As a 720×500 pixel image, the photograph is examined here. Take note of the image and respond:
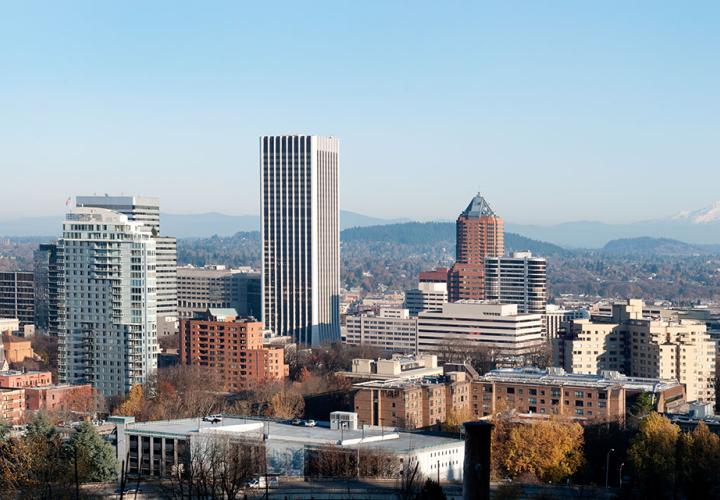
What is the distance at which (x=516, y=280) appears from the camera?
114m

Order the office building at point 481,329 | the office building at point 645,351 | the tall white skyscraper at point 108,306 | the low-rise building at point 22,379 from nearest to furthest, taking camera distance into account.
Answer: the low-rise building at point 22,379 < the tall white skyscraper at point 108,306 < the office building at point 645,351 < the office building at point 481,329

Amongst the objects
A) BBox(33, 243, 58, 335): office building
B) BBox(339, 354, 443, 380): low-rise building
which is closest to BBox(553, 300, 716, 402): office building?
BBox(339, 354, 443, 380): low-rise building

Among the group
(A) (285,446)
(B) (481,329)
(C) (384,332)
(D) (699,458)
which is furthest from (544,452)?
(C) (384,332)

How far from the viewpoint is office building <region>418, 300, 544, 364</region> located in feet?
299

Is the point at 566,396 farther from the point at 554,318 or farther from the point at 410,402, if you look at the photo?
the point at 554,318

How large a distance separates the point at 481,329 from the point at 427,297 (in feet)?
99.5

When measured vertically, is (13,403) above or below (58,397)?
below

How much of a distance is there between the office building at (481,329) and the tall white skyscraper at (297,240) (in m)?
13.3

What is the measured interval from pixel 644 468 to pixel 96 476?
16.3 meters

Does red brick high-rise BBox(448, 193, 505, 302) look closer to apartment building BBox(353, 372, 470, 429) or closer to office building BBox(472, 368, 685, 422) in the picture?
office building BBox(472, 368, 685, 422)

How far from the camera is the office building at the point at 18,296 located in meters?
102

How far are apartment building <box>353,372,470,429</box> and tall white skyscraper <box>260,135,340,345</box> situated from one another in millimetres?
47569

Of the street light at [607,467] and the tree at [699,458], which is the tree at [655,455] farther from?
the street light at [607,467]

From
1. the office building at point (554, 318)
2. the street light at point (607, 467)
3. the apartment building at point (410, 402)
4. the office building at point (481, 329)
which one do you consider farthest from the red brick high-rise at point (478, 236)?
the street light at point (607, 467)
